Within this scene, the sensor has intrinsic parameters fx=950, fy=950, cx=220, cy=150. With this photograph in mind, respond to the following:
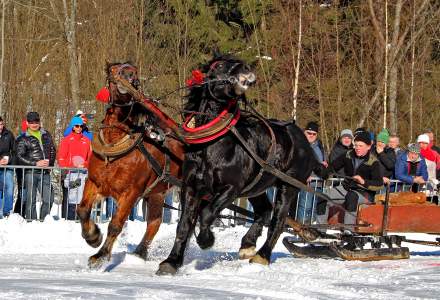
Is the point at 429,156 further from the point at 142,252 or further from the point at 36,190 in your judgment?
the point at 142,252

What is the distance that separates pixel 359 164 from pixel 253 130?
8.94 ft

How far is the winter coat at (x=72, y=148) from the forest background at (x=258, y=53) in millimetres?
6879

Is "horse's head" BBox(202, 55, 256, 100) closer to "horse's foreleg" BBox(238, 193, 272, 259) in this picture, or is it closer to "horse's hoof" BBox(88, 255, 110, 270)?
"horse's hoof" BBox(88, 255, 110, 270)

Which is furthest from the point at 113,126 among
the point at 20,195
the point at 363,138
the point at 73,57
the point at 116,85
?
the point at 73,57

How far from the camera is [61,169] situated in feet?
44.2

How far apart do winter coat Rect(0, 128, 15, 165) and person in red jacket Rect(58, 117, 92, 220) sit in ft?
2.26

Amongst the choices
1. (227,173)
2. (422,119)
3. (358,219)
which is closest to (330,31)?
(422,119)

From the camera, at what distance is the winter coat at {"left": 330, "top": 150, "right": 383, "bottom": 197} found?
37.9ft

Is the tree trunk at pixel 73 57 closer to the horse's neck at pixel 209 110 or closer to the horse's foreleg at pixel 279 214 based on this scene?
the horse's foreleg at pixel 279 214

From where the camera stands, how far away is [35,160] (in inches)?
535

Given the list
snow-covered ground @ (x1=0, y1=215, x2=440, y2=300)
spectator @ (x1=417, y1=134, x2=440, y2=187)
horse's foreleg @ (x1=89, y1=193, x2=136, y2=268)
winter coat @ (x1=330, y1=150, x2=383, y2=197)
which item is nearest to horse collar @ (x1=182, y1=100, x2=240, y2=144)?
horse's foreleg @ (x1=89, y1=193, x2=136, y2=268)

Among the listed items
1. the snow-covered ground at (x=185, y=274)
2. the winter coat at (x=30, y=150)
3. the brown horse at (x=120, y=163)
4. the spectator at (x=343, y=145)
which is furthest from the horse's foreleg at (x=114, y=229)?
the spectator at (x=343, y=145)

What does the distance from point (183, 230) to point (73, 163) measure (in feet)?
16.4

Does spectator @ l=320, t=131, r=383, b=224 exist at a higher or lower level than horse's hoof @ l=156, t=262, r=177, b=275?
higher
